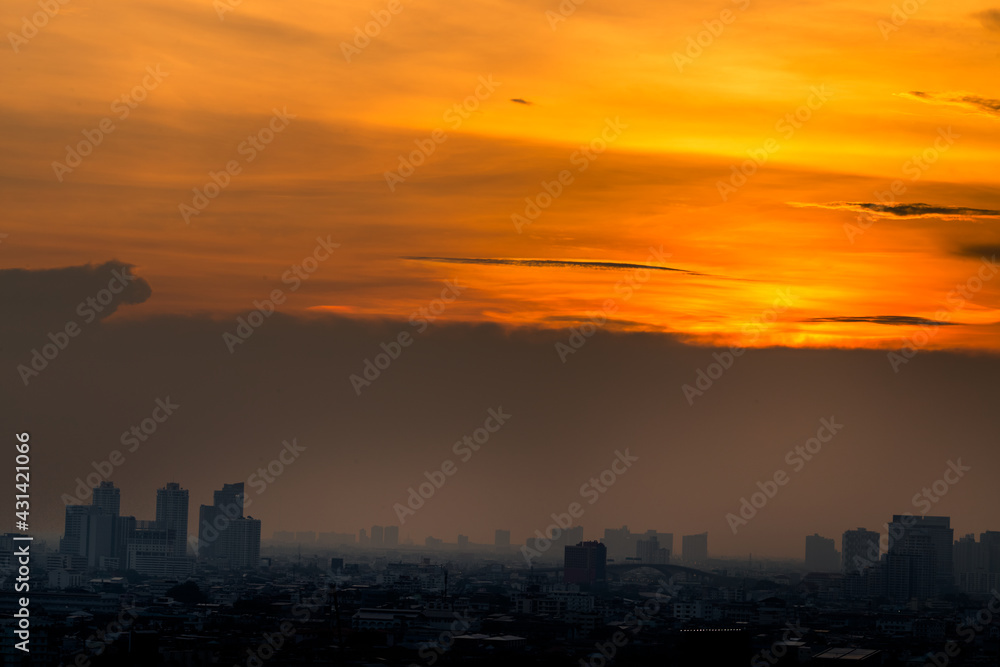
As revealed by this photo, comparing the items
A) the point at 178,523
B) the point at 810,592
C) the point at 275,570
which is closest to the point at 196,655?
the point at 810,592

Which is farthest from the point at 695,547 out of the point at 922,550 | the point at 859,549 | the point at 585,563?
the point at 922,550

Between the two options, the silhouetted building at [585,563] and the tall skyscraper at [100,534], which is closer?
the silhouetted building at [585,563]

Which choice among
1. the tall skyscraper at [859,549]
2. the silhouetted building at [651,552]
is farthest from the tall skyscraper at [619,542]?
the tall skyscraper at [859,549]

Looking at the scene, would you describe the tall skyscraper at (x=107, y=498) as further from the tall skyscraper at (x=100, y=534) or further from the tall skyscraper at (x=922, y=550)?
the tall skyscraper at (x=922, y=550)

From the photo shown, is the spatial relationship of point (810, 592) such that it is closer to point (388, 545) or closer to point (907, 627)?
point (907, 627)

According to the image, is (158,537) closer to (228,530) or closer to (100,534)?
(100,534)

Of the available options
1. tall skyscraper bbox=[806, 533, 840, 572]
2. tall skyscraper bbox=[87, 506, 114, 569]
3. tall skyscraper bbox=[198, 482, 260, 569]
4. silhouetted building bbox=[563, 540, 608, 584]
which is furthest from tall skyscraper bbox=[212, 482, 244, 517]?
tall skyscraper bbox=[806, 533, 840, 572]
